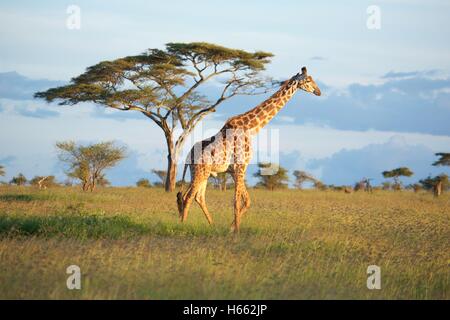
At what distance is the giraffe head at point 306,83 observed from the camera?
529 inches

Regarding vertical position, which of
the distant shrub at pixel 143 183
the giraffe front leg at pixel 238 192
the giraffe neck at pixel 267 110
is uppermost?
the giraffe neck at pixel 267 110

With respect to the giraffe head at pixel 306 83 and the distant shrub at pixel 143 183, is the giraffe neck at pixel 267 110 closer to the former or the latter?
the giraffe head at pixel 306 83

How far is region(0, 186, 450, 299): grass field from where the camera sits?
22.6 feet

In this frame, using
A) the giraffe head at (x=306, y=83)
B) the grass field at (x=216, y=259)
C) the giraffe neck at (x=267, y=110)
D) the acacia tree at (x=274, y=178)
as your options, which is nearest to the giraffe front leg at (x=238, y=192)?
the grass field at (x=216, y=259)

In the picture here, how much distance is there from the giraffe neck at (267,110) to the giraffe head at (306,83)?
0.44 ft

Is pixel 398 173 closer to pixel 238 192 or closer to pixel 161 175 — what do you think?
pixel 161 175

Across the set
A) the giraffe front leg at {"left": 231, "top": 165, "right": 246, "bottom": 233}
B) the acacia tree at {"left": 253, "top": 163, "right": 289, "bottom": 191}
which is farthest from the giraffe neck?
the acacia tree at {"left": 253, "top": 163, "right": 289, "bottom": 191}

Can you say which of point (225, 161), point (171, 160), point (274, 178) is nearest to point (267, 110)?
point (225, 161)

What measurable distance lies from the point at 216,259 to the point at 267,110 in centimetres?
567

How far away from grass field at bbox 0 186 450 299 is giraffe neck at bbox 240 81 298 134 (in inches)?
80.6

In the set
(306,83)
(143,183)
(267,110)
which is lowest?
(143,183)

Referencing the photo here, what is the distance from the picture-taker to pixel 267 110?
13.4 m

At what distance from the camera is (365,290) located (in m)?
7.44

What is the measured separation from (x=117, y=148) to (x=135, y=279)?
25594mm
